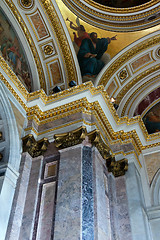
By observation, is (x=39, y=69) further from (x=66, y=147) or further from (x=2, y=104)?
(x=66, y=147)

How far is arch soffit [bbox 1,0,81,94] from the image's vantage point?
906 cm

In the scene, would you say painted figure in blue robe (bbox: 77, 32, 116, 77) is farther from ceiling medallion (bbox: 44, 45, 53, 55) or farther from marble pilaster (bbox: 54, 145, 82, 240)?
marble pilaster (bbox: 54, 145, 82, 240)

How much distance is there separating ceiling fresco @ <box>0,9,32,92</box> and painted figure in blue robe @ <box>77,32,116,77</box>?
6.18ft

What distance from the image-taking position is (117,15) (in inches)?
410

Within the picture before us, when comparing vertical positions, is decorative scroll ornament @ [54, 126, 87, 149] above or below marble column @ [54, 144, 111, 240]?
above

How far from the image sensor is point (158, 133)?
9578 millimetres

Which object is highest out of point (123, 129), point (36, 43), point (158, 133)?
point (36, 43)

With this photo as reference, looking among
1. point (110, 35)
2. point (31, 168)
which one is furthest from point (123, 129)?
point (110, 35)

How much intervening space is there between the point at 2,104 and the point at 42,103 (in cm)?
117

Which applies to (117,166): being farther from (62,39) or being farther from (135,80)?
(62,39)

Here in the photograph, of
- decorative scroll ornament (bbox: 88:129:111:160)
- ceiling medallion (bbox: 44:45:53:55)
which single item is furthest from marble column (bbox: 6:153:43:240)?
ceiling medallion (bbox: 44:45:53:55)

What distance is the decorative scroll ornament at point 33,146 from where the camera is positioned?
710 centimetres

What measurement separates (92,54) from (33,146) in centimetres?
422

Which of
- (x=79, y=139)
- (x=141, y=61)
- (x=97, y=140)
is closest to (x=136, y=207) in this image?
(x=97, y=140)
